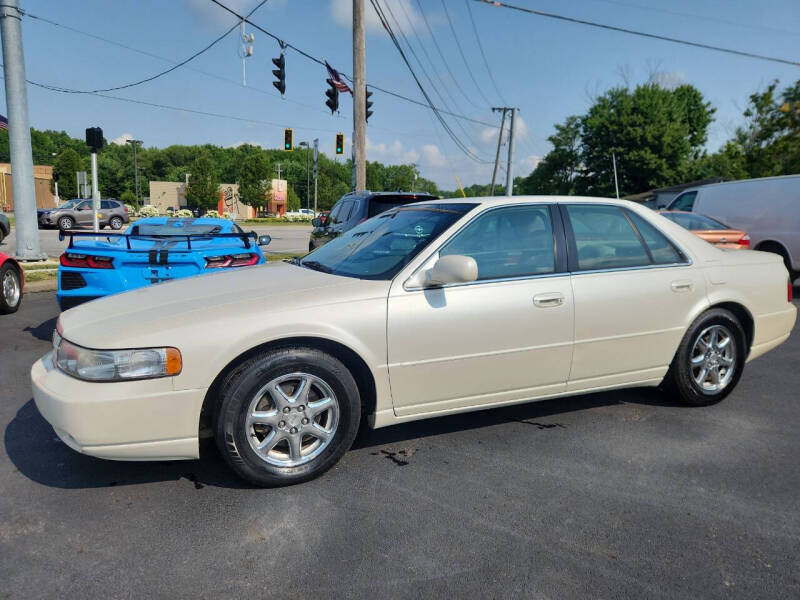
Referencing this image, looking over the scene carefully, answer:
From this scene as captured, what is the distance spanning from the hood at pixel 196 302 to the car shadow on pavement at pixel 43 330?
10.7 feet

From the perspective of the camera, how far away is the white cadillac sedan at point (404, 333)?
2680 mm

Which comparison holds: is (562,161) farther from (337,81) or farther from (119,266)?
(119,266)

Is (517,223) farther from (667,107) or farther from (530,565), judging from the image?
(667,107)

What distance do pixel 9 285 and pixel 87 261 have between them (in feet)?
8.50

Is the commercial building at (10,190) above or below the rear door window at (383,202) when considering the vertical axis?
above

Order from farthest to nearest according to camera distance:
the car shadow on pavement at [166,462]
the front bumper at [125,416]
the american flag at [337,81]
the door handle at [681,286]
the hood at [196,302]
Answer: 1. the american flag at [337,81]
2. the door handle at [681,286]
3. the car shadow on pavement at [166,462]
4. the hood at [196,302]
5. the front bumper at [125,416]

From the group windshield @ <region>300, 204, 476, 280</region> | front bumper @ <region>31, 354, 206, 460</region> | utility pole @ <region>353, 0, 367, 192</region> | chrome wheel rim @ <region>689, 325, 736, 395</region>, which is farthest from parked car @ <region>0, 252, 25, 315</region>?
utility pole @ <region>353, 0, 367, 192</region>

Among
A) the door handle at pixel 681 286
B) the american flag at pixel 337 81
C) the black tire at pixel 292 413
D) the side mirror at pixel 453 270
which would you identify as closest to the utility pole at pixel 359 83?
the american flag at pixel 337 81

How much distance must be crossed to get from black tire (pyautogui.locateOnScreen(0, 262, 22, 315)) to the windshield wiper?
17.0 ft

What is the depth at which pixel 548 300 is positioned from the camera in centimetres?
339

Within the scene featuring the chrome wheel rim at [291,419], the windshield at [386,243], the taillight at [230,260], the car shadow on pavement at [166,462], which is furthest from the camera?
the taillight at [230,260]

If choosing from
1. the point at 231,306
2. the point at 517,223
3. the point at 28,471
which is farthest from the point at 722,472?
the point at 28,471

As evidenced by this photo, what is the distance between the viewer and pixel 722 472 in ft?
10.4

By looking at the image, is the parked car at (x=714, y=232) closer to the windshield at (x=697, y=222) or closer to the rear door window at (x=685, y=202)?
the windshield at (x=697, y=222)
